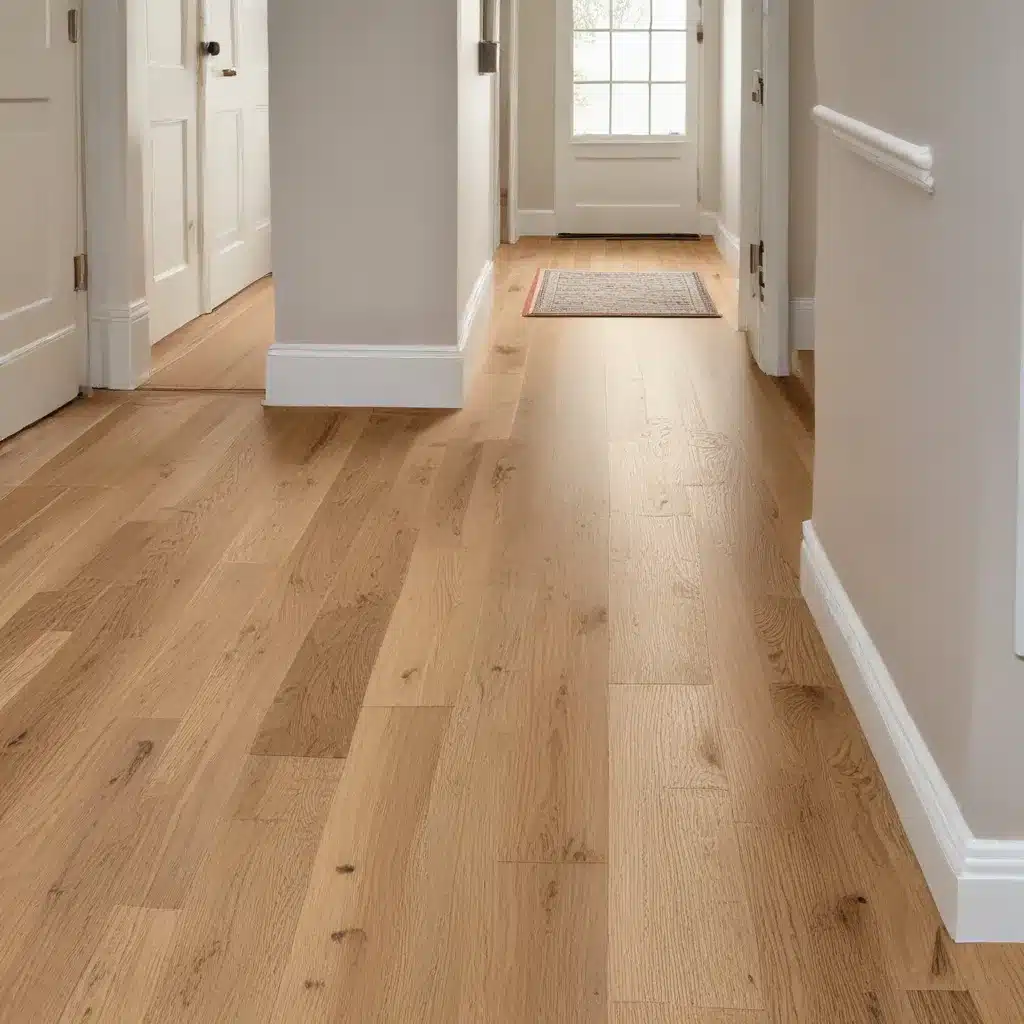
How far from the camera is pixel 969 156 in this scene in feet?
4.91

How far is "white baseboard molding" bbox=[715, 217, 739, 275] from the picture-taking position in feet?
24.6

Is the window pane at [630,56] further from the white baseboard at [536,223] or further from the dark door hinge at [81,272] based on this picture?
the dark door hinge at [81,272]

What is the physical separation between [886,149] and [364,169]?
245cm

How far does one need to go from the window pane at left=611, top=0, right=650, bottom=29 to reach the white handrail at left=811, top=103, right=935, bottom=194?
22.1ft

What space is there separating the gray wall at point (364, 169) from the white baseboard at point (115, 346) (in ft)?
1.66

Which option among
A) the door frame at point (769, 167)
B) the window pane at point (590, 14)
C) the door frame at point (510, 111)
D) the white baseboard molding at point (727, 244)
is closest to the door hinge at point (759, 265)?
the door frame at point (769, 167)

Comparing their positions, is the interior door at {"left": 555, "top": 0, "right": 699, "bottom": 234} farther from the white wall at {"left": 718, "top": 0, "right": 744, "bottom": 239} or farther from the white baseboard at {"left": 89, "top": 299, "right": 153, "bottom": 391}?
the white baseboard at {"left": 89, "top": 299, "right": 153, "bottom": 391}

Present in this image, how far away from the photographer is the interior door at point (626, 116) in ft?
28.6

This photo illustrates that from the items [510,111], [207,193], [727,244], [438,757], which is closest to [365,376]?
[207,193]

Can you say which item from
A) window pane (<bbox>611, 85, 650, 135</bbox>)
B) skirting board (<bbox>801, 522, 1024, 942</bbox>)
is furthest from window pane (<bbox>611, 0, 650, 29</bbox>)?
skirting board (<bbox>801, 522, 1024, 942</bbox>)

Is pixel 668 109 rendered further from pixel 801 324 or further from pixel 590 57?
pixel 801 324

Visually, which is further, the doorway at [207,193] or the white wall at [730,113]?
the white wall at [730,113]

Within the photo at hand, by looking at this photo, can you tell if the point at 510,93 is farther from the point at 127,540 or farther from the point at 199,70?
the point at 127,540

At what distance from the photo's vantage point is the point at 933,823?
5.34 ft
